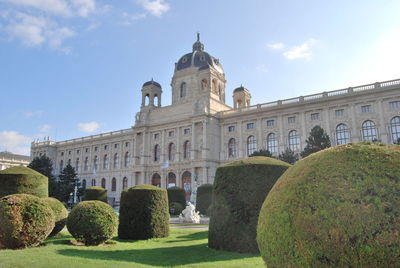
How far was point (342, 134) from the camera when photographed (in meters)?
43.4

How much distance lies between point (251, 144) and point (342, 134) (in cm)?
1349

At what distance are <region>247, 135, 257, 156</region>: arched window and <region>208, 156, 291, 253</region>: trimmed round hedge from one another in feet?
127

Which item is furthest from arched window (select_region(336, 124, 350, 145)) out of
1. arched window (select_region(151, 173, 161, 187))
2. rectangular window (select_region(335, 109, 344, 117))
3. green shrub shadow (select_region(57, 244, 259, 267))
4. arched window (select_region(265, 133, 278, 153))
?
green shrub shadow (select_region(57, 244, 259, 267))

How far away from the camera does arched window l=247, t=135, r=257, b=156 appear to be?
5053 centimetres

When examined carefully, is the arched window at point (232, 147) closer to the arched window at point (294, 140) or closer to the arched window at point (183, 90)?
the arched window at point (294, 140)

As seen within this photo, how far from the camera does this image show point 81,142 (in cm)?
7538

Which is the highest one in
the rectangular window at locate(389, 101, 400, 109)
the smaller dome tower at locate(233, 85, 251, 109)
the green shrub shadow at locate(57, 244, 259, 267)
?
the smaller dome tower at locate(233, 85, 251, 109)

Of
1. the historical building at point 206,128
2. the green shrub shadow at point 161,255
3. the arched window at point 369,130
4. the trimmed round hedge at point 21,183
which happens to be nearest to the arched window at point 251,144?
the historical building at point 206,128

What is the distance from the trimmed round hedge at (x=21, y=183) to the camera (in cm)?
1627

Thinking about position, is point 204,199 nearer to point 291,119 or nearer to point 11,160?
point 291,119

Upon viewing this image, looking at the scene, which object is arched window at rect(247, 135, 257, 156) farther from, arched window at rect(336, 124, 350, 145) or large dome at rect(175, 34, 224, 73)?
large dome at rect(175, 34, 224, 73)

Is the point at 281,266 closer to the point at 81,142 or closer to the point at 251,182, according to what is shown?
the point at 251,182

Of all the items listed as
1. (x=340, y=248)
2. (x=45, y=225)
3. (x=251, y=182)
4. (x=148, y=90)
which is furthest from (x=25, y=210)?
(x=148, y=90)

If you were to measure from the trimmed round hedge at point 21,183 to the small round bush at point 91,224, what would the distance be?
16.1 feet
